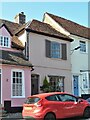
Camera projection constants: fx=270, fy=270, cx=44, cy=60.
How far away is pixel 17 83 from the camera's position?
20703mm

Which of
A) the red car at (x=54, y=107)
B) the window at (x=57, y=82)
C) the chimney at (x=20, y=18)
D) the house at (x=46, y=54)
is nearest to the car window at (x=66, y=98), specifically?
the red car at (x=54, y=107)

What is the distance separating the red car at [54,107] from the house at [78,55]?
35.8 ft

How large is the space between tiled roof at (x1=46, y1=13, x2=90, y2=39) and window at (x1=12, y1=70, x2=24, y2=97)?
8.90 metres

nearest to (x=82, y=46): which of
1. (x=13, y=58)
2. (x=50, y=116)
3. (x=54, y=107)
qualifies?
(x=13, y=58)

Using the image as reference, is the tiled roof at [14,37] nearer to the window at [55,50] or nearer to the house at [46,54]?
the house at [46,54]

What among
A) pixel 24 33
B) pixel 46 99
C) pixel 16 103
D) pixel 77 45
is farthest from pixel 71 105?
pixel 77 45

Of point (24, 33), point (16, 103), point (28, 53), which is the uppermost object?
point (24, 33)

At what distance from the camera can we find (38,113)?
14.2 m

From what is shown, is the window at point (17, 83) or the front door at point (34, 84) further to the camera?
the front door at point (34, 84)

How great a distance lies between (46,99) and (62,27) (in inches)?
555

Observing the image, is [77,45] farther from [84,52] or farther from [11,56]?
[11,56]

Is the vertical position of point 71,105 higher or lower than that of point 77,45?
lower

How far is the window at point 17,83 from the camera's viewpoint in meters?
20.5

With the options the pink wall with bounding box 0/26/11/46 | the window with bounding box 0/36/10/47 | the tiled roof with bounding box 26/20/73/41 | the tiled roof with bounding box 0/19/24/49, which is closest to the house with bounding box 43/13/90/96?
the tiled roof with bounding box 26/20/73/41
